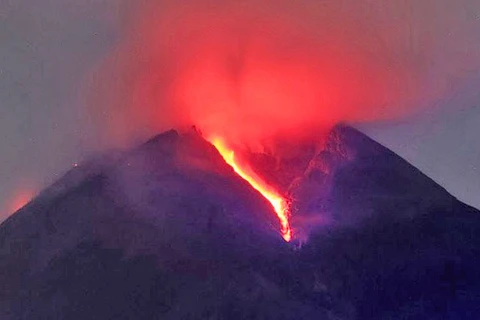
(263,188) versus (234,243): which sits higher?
(263,188)

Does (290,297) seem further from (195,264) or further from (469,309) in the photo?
(469,309)

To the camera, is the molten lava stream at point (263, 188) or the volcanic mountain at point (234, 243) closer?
the volcanic mountain at point (234, 243)

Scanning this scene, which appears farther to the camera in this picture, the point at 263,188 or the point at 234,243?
the point at 263,188

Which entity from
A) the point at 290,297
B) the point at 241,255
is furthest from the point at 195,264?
the point at 290,297
